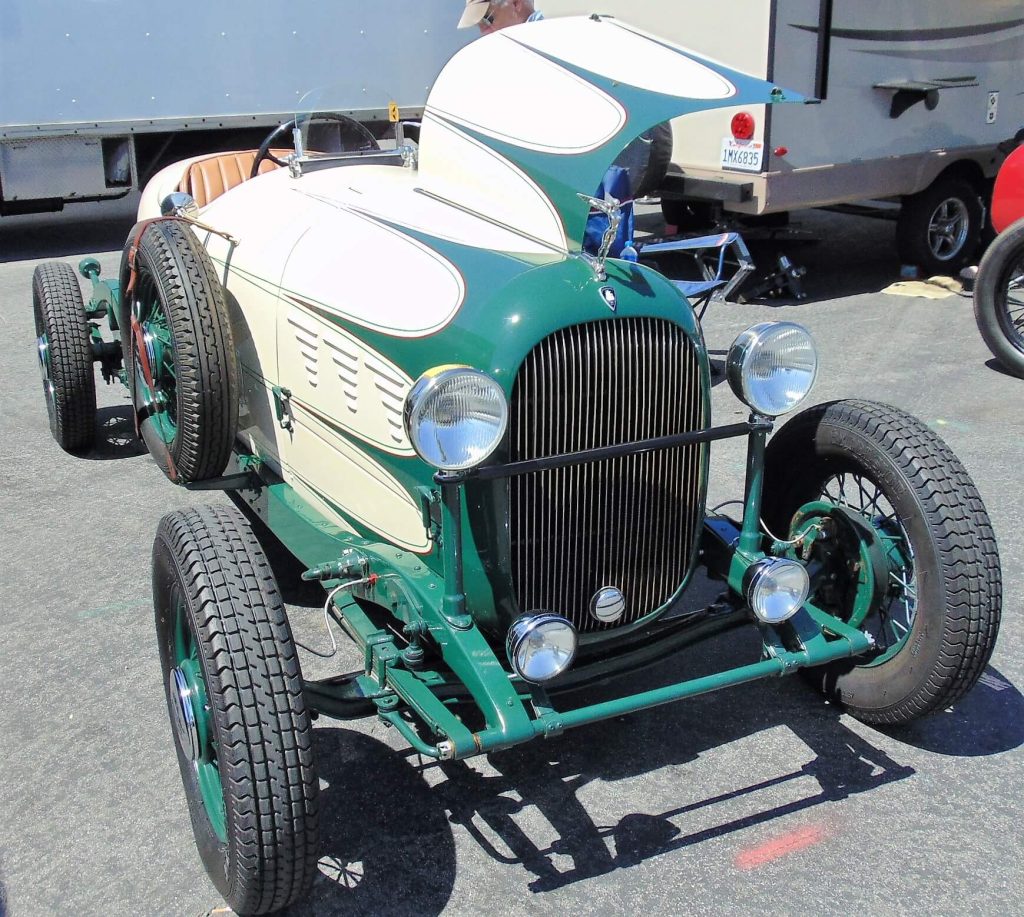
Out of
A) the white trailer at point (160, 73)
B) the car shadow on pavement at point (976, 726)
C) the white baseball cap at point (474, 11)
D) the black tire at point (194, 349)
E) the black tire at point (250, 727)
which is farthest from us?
the white trailer at point (160, 73)

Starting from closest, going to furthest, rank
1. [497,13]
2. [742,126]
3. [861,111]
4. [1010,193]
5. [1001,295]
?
[497,13], [1001,295], [1010,193], [742,126], [861,111]

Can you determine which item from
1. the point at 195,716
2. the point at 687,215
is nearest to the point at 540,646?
the point at 195,716

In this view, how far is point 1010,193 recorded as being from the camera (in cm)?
671

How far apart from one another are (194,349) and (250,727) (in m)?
1.55

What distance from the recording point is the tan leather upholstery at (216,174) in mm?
4691

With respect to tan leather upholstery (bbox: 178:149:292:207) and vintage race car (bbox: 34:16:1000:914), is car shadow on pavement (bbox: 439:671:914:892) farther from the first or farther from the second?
tan leather upholstery (bbox: 178:149:292:207)

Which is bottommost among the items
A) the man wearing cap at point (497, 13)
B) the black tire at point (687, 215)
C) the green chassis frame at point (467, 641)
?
the black tire at point (687, 215)

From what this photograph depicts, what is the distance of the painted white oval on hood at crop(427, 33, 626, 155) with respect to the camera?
2.93 meters

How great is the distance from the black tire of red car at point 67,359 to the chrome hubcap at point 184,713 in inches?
103

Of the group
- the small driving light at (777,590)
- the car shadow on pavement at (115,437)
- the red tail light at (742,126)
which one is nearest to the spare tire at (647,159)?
the red tail light at (742,126)

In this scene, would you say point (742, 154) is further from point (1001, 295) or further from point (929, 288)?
point (1001, 295)

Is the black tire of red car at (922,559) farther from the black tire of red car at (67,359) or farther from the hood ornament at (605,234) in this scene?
the black tire of red car at (67,359)

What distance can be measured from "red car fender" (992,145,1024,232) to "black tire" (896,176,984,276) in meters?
1.54

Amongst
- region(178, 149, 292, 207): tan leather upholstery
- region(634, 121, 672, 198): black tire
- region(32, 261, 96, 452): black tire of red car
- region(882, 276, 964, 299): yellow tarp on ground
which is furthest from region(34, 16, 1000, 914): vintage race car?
region(882, 276, 964, 299): yellow tarp on ground
